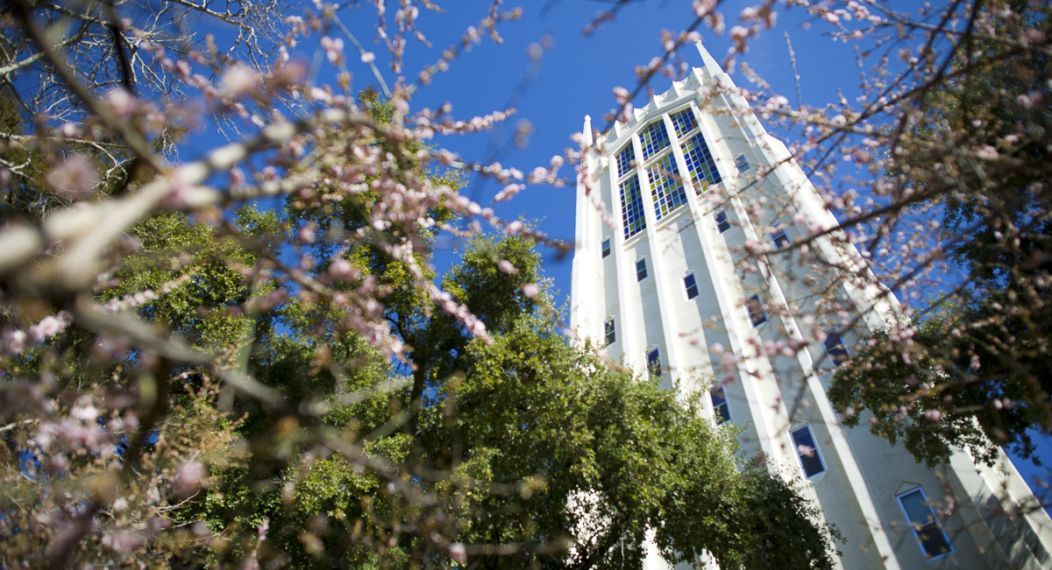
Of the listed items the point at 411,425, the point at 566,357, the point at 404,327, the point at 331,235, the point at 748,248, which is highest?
the point at 404,327

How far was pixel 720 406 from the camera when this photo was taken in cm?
1928

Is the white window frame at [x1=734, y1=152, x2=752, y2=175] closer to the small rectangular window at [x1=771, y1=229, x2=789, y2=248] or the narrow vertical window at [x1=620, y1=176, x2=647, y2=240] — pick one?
the small rectangular window at [x1=771, y1=229, x2=789, y2=248]

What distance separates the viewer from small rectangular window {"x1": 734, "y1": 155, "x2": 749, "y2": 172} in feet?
87.8

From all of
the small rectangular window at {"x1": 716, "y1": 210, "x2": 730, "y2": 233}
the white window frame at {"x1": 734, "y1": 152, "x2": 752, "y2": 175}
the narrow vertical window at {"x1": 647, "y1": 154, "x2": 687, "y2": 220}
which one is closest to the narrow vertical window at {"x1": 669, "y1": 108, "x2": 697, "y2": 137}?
the narrow vertical window at {"x1": 647, "y1": 154, "x2": 687, "y2": 220}

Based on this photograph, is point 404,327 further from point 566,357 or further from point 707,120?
point 707,120

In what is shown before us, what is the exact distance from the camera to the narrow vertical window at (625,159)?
3634cm

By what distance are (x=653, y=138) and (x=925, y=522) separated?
28195mm

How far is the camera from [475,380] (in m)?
12.8

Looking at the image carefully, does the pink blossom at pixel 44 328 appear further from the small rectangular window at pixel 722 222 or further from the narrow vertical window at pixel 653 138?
the narrow vertical window at pixel 653 138

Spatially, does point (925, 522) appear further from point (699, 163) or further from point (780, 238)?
point (699, 163)

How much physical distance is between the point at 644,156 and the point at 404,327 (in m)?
25.0

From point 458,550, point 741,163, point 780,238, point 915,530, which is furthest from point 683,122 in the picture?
point 458,550

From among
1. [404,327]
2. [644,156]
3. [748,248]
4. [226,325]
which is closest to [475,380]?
[404,327]

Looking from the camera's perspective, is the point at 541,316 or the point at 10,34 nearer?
the point at 10,34
